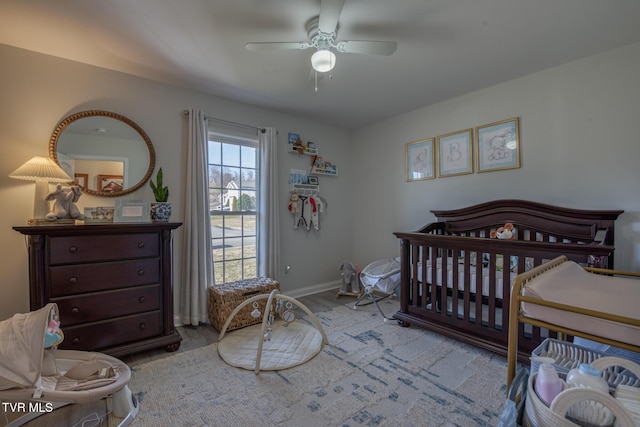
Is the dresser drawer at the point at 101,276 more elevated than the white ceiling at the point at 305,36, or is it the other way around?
the white ceiling at the point at 305,36

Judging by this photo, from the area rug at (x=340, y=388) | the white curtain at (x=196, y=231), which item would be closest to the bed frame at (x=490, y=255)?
the area rug at (x=340, y=388)

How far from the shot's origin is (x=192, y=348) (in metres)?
2.21

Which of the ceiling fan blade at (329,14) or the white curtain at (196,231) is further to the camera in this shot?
the white curtain at (196,231)

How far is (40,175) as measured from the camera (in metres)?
1.95

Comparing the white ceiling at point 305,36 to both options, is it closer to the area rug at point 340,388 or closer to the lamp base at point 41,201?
the lamp base at point 41,201

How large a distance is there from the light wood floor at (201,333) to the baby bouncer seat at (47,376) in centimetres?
48

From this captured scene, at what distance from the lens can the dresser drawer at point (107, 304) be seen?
70.2 inches

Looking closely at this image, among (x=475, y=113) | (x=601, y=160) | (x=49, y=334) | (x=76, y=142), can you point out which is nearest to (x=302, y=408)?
(x=49, y=334)

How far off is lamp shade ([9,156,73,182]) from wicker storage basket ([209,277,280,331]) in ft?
4.95

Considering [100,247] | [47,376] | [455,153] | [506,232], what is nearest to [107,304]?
[100,247]

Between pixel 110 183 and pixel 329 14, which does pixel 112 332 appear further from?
pixel 329 14

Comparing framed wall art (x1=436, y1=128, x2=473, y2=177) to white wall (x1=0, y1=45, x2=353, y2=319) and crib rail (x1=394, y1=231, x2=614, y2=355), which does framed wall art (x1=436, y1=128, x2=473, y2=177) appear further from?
white wall (x1=0, y1=45, x2=353, y2=319)

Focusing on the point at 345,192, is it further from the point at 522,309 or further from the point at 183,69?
the point at 522,309

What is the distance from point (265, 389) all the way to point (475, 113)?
3177 mm
